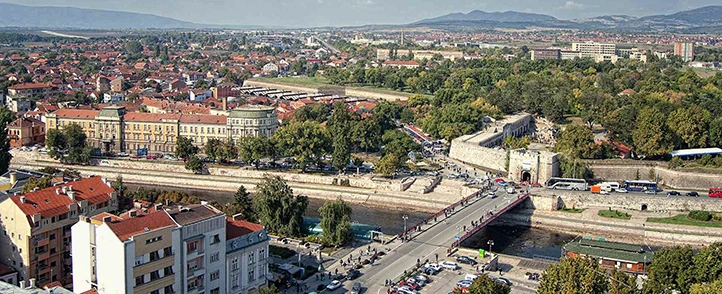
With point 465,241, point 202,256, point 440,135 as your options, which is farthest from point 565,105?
point 202,256

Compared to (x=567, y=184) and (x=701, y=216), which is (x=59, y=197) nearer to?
(x=567, y=184)

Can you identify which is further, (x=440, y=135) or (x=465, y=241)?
(x=440, y=135)

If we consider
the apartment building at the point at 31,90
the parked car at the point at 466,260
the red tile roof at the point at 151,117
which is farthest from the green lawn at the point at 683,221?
the apartment building at the point at 31,90

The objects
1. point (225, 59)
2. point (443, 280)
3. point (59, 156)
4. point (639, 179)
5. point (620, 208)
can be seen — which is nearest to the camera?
point (443, 280)

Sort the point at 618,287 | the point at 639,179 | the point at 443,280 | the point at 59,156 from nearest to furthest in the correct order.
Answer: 1. the point at 618,287
2. the point at 443,280
3. the point at 639,179
4. the point at 59,156

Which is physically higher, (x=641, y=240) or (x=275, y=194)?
(x=275, y=194)

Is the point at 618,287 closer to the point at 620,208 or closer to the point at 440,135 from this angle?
the point at 620,208
